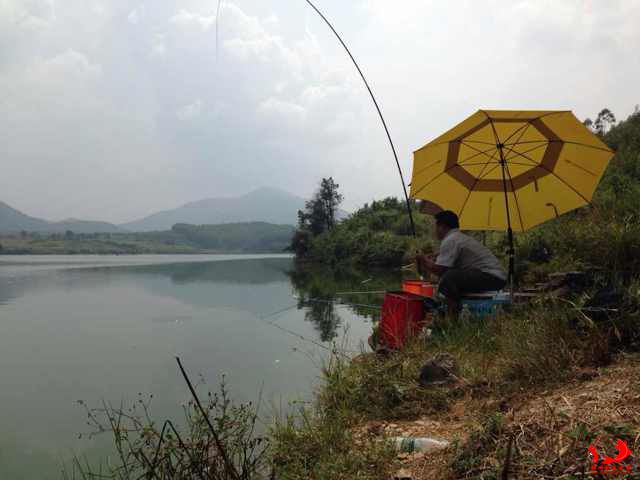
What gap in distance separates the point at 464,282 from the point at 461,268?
5.8 inches

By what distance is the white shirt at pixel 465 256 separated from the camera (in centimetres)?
456

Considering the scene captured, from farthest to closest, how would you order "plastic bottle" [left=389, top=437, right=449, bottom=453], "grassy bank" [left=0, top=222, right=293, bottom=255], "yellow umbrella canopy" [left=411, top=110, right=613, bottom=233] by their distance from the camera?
"grassy bank" [left=0, top=222, right=293, bottom=255] → "yellow umbrella canopy" [left=411, top=110, right=613, bottom=233] → "plastic bottle" [left=389, top=437, right=449, bottom=453]

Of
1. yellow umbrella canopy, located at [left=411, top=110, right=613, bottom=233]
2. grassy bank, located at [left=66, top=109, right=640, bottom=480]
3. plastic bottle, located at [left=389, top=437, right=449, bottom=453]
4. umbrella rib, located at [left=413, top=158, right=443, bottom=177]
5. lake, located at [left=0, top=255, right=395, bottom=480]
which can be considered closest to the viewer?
grassy bank, located at [left=66, top=109, right=640, bottom=480]

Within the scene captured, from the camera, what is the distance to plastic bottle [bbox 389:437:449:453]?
2439 millimetres

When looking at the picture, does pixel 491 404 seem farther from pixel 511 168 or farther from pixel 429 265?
pixel 511 168

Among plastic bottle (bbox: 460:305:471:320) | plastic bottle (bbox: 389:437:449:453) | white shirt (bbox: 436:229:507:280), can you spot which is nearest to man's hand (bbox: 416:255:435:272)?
white shirt (bbox: 436:229:507:280)

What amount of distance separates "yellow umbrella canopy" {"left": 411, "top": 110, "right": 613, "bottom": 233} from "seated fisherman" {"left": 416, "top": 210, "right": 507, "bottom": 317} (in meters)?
0.68

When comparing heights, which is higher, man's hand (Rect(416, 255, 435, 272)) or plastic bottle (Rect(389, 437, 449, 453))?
man's hand (Rect(416, 255, 435, 272))

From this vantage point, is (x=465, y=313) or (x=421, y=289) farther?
(x=421, y=289)

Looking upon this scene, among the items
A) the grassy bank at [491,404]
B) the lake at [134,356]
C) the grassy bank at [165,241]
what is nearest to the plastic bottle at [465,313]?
the grassy bank at [491,404]

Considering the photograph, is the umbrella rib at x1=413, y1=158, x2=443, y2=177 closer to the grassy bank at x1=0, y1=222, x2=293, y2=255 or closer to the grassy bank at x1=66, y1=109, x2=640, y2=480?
the grassy bank at x1=66, y1=109, x2=640, y2=480

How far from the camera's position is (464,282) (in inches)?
180

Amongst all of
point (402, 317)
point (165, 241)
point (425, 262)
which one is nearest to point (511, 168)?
point (425, 262)

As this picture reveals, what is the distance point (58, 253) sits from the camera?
94.2 meters
